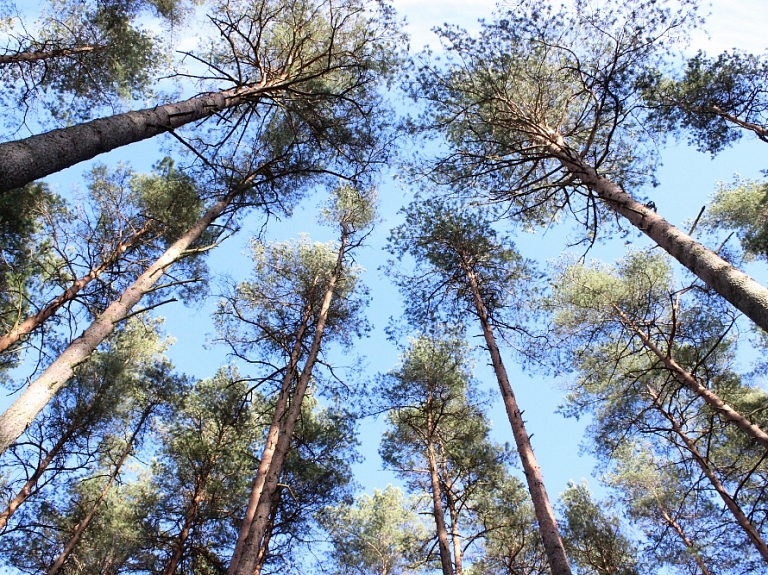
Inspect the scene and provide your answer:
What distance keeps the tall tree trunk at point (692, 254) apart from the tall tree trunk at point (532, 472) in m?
3.18

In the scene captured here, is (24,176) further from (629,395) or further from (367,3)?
(629,395)

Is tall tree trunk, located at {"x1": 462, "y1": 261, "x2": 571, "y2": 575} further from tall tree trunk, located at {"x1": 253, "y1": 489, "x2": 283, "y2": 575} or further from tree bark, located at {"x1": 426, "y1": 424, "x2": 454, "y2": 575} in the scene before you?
tall tree trunk, located at {"x1": 253, "y1": 489, "x2": 283, "y2": 575}

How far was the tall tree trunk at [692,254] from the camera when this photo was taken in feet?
12.3

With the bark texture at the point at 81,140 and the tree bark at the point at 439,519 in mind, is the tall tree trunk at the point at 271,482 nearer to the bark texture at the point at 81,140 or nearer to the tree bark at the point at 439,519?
the tree bark at the point at 439,519

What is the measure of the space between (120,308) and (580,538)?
486 inches

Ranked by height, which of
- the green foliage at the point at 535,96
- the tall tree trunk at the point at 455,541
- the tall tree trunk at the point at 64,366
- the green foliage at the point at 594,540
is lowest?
the tall tree trunk at the point at 64,366

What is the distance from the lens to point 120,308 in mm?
5328

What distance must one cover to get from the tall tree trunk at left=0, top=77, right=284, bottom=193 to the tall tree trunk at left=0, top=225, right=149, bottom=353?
336 cm

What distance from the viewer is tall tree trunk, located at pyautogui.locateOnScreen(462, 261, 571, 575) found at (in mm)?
5340

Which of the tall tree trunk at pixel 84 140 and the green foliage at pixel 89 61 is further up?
Answer: the green foliage at pixel 89 61

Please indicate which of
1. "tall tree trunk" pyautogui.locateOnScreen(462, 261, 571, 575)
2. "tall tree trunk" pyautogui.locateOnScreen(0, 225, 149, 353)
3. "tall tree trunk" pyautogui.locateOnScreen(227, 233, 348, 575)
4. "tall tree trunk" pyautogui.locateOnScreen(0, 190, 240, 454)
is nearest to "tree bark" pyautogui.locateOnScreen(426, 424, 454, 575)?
"tall tree trunk" pyautogui.locateOnScreen(462, 261, 571, 575)

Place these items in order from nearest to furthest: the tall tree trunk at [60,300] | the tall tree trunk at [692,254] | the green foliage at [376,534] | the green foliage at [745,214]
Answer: the tall tree trunk at [692,254]
the tall tree trunk at [60,300]
the green foliage at [745,214]
the green foliage at [376,534]

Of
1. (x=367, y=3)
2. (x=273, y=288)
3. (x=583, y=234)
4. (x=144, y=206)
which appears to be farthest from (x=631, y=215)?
(x=144, y=206)

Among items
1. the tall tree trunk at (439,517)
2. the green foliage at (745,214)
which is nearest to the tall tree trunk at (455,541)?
the tall tree trunk at (439,517)
